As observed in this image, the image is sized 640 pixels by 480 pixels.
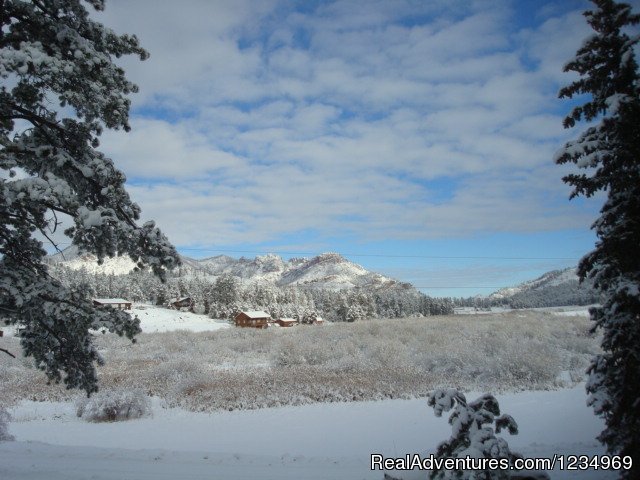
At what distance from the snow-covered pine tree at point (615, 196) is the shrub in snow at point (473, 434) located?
1.64m

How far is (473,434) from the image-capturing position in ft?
15.8

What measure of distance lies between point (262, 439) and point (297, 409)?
10.2ft

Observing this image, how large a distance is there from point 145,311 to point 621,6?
80.7 meters

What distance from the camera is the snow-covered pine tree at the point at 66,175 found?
511 cm

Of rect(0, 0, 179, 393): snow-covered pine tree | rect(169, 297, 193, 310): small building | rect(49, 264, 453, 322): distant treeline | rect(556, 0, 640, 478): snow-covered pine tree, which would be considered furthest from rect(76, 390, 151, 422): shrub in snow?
rect(169, 297, 193, 310): small building

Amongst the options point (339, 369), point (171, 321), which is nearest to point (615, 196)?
point (339, 369)

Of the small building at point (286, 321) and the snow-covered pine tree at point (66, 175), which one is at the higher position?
the snow-covered pine tree at point (66, 175)

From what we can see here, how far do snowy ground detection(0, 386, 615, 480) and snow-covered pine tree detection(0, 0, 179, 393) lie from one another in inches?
135

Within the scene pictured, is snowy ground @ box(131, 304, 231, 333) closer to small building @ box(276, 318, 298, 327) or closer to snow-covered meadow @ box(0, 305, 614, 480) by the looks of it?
small building @ box(276, 318, 298, 327)

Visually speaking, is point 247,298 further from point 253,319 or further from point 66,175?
point 66,175

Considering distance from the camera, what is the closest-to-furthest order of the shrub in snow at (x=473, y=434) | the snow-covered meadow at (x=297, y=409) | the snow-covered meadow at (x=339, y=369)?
the shrub in snow at (x=473, y=434), the snow-covered meadow at (x=297, y=409), the snow-covered meadow at (x=339, y=369)

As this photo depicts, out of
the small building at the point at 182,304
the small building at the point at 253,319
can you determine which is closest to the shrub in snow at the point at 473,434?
the small building at the point at 253,319

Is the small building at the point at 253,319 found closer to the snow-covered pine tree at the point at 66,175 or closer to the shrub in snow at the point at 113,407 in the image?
the shrub in snow at the point at 113,407

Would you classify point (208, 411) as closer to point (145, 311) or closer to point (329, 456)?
point (329, 456)
